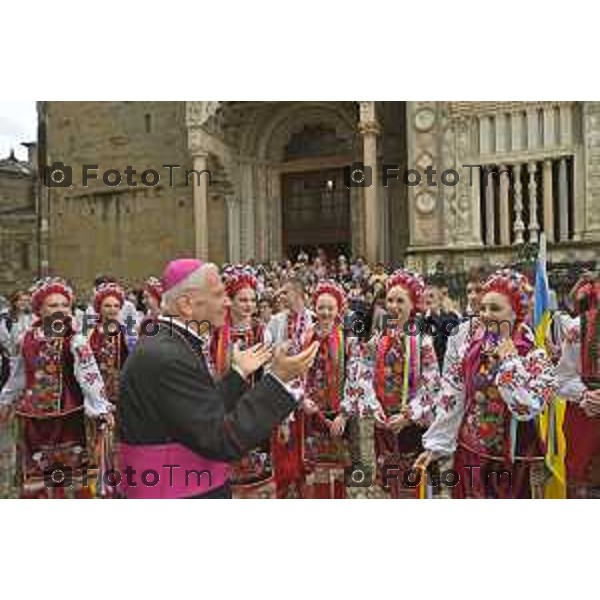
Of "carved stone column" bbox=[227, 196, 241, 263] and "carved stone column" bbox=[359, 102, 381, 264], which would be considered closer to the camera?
"carved stone column" bbox=[227, 196, 241, 263]

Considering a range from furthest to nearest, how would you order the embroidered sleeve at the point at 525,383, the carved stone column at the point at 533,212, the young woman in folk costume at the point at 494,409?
1. the carved stone column at the point at 533,212
2. the young woman in folk costume at the point at 494,409
3. the embroidered sleeve at the point at 525,383

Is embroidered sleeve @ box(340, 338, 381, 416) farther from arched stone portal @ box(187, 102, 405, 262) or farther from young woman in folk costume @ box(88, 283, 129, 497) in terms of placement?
young woman in folk costume @ box(88, 283, 129, 497)

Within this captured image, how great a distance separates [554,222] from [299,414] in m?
2.55

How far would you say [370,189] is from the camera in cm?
631

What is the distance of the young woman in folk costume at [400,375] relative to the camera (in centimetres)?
534

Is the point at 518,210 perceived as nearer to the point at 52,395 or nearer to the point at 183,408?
the point at 52,395

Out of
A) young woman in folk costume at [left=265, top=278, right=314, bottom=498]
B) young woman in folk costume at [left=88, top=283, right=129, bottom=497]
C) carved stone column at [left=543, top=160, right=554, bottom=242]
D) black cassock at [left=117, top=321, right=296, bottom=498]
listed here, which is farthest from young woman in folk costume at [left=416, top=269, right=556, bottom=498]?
young woman in folk costume at [left=88, top=283, right=129, bottom=497]

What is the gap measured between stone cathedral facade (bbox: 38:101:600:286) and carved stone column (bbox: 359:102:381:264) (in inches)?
0.8

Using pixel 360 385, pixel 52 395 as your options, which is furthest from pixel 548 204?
pixel 52 395

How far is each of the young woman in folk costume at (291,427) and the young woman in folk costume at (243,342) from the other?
0.11m

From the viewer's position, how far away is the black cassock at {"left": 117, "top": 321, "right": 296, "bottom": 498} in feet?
10.7

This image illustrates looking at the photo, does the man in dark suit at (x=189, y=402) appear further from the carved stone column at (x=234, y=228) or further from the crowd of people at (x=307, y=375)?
the carved stone column at (x=234, y=228)

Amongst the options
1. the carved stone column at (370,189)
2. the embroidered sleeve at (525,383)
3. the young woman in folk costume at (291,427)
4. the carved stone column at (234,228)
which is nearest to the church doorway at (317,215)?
the carved stone column at (370,189)

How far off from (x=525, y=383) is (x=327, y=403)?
1757 mm
